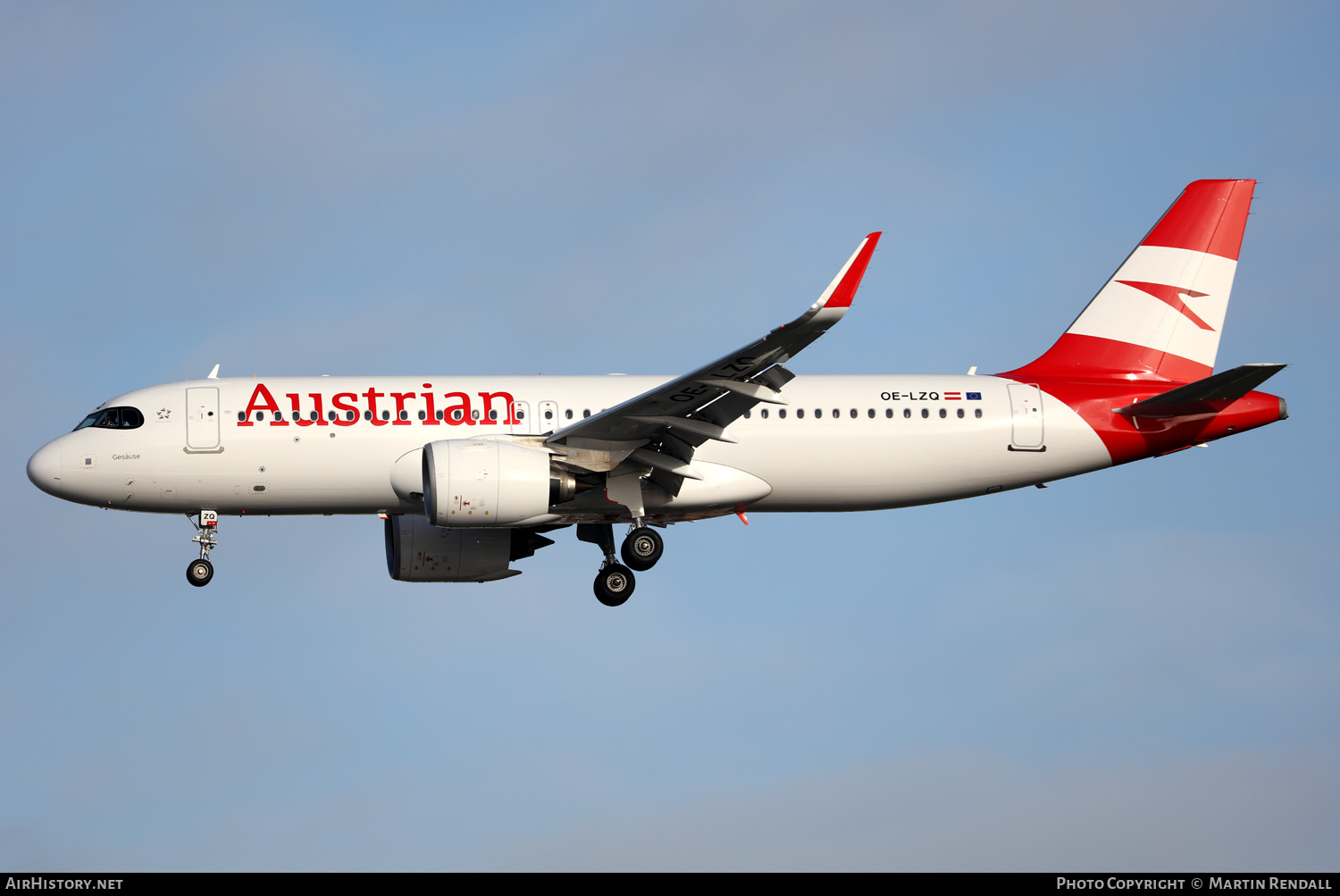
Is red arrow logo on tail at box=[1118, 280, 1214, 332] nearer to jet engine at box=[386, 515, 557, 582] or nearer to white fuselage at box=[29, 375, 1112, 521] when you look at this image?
white fuselage at box=[29, 375, 1112, 521]

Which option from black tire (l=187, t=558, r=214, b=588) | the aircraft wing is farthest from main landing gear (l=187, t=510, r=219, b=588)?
the aircraft wing

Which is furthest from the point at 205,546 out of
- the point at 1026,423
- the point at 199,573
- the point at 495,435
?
the point at 1026,423

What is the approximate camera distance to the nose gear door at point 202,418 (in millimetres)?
29141

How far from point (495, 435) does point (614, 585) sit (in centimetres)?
369

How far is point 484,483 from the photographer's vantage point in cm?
2725

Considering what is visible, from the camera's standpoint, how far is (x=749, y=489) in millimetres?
29766

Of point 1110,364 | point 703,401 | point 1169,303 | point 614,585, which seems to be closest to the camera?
point 703,401

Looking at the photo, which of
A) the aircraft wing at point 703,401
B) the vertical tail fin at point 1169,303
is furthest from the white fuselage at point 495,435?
the vertical tail fin at point 1169,303

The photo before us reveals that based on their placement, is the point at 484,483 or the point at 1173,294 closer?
the point at 484,483

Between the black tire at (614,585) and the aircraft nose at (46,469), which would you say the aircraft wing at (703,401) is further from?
the aircraft nose at (46,469)

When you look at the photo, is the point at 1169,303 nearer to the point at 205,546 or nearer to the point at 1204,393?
the point at 1204,393

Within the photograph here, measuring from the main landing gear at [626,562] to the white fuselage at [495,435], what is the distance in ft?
4.58

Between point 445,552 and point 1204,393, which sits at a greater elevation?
point 1204,393

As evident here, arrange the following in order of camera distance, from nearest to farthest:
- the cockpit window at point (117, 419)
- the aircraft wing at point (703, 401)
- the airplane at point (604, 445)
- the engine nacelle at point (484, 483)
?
the aircraft wing at point (703, 401) → the engine nacelle at point (484, 483) → the airplane at point (604, 445) → the cockpit window at point (117, 419)
